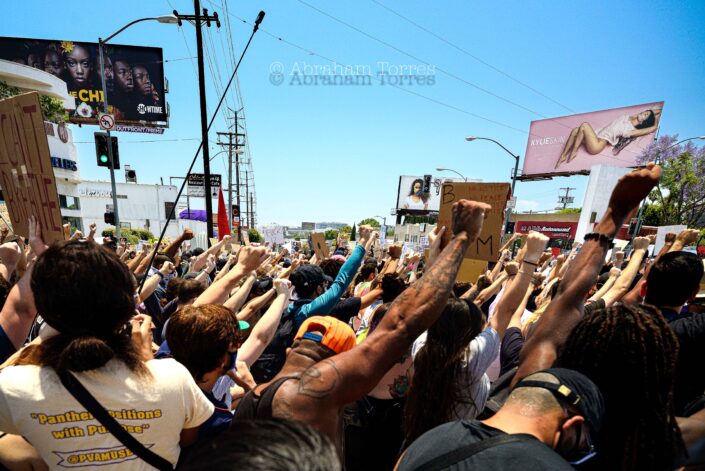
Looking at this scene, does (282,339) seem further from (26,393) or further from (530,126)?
(530,126)

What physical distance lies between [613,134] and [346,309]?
42318 mm

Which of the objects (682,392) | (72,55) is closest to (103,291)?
(682,392)

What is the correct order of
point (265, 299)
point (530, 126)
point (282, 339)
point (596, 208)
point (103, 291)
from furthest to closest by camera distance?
point (530, 126)
point (596, 208)
point (265, 299)
point (282, 339)
point (103, 291)

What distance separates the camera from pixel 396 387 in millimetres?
2441

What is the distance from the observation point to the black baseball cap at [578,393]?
1167 mm

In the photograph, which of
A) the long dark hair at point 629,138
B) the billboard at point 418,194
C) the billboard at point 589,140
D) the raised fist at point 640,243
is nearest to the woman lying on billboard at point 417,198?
the billboard at point 418,194

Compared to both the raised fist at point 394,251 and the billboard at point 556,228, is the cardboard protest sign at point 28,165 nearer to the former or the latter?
the raised fist at point 394,251

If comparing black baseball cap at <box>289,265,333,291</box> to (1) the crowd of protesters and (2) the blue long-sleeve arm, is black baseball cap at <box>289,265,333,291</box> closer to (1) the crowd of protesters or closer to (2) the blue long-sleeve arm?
(2) the blue long-sleeve arm

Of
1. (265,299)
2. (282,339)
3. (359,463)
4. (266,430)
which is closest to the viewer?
(266,430)

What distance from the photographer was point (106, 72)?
34.0 metres

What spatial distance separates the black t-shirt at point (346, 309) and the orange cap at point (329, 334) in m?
1.69

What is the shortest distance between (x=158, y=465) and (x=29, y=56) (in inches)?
1834

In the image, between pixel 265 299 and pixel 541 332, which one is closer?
pixel 541 332

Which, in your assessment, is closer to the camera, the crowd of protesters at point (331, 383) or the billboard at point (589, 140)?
the crowd of protesters at point (331, 383)
